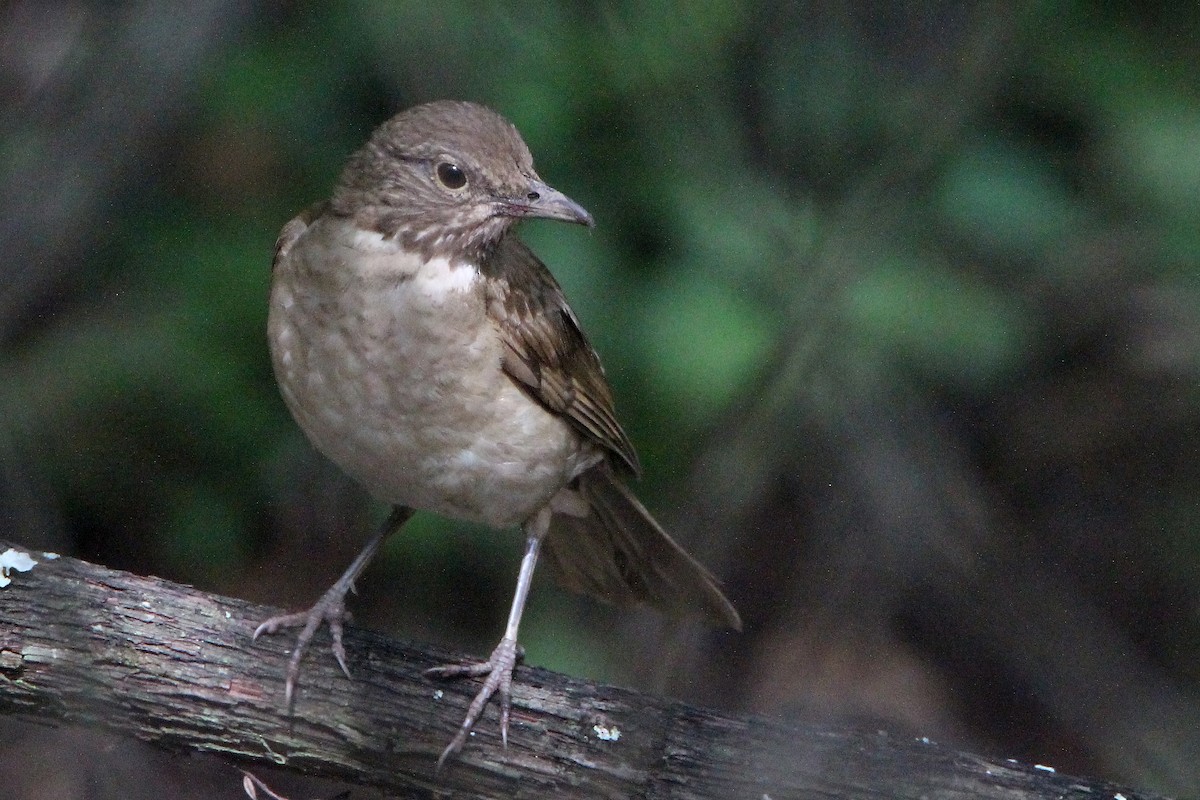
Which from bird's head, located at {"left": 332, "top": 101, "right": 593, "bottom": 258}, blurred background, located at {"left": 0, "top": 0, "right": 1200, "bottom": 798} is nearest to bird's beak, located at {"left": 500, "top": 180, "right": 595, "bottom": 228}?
bird's head, located at {"left": 332, "top": 101, "right": 593, "bottom": 258}

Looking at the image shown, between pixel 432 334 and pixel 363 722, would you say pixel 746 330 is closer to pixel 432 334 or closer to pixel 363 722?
pixel 432 334

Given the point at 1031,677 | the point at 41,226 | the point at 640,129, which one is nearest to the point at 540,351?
the point at 640,129

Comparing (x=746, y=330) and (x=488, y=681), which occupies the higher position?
(x=746, y=330)

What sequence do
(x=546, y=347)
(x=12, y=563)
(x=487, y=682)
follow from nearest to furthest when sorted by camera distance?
(x=12, y=563)
(x=487, y=682)
(x=546, y=347)

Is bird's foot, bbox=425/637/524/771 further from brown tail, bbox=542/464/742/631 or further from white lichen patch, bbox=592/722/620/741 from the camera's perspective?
brown tail, bbox=542/464/742/631

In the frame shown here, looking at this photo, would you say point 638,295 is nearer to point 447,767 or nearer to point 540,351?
point 540,351

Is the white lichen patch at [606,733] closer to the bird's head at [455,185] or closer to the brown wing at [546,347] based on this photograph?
the brown wing at [546,347]

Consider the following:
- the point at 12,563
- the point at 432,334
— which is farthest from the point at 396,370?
the point at 12,563
